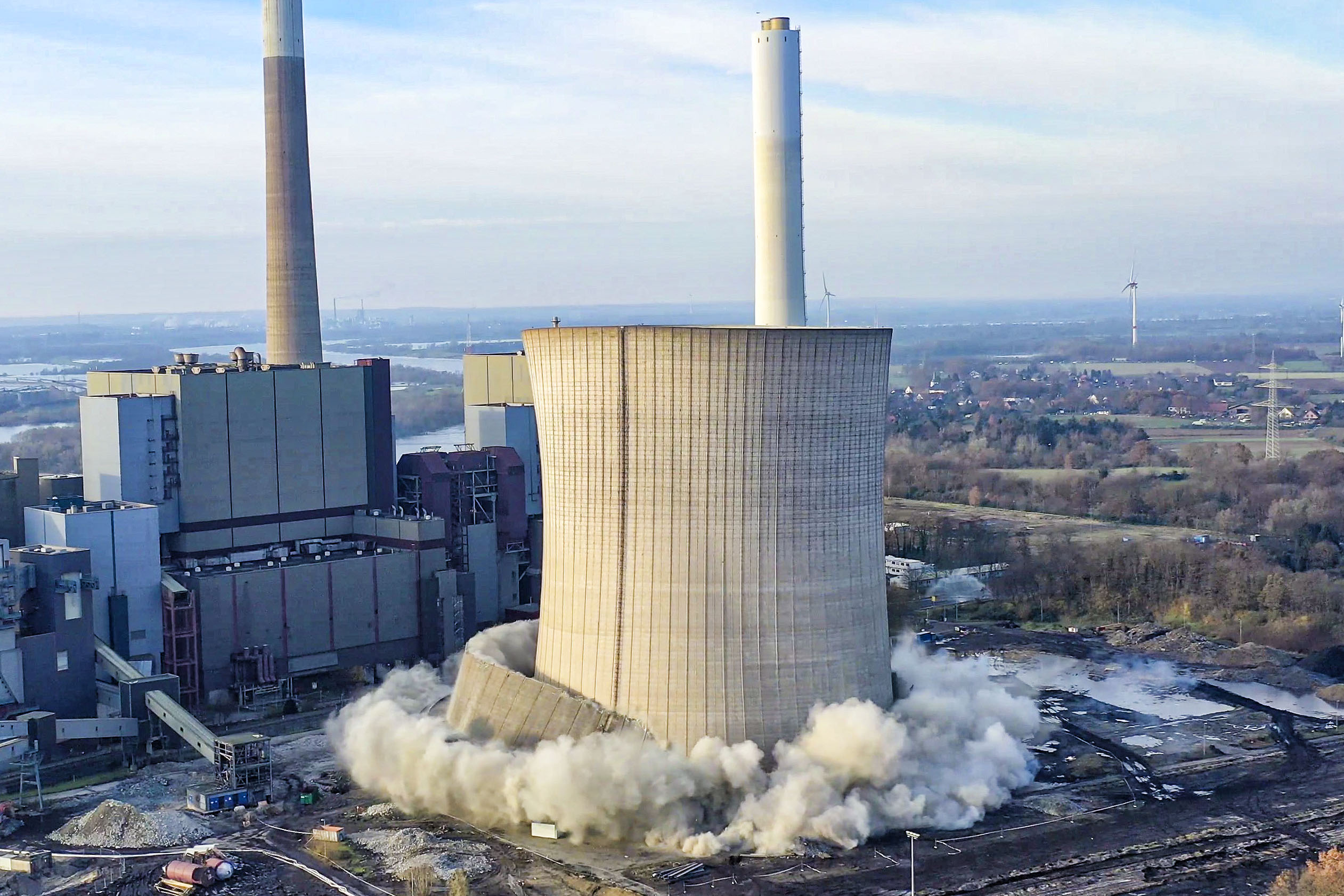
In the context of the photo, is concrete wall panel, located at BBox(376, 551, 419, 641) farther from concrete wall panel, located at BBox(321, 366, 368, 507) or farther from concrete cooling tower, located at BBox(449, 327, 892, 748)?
concrete cooling tower, located at BBox(449, 327, 892, 748)

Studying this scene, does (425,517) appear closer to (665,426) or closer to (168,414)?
(168,414)

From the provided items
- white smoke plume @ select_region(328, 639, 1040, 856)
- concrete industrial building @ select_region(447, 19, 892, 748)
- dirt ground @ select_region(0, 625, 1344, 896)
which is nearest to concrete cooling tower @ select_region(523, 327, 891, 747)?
concrete industrial building @ select_region(447, 19, 892, 748)

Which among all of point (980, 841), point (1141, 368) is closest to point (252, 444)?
point (980, 841)

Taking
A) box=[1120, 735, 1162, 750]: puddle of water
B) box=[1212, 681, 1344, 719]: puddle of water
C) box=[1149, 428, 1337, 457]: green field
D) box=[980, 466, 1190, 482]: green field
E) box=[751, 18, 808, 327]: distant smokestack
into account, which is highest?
box=[751, 18, 808, 327]: distant smokestack

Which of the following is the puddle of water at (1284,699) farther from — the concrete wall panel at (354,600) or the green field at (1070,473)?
the green field at (1070,473)

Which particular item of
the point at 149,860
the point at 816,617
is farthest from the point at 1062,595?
the point at 149,860

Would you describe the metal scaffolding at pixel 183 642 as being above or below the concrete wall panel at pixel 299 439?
below

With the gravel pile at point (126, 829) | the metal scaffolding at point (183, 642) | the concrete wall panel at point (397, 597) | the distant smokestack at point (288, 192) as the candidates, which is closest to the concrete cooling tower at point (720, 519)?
the gravel pile at point (126, 829)
